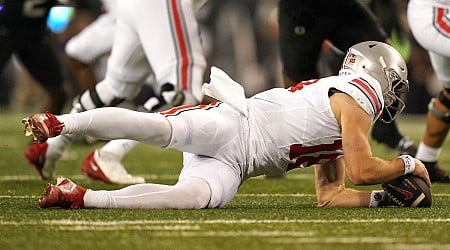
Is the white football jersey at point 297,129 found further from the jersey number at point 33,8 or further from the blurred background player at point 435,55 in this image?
the jersey number at point 33,8

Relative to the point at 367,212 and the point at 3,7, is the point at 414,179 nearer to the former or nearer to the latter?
the point at 367,212

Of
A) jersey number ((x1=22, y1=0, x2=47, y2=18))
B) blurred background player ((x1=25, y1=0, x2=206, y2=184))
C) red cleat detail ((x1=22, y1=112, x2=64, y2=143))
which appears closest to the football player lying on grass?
red cleat detail ((x1=22, y1=112, x2=64, y2=143))

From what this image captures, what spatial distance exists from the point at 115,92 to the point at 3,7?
0.91 meters

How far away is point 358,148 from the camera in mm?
4145

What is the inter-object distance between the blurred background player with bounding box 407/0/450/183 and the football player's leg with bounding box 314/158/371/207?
147cm

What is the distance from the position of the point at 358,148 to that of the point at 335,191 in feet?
1.54

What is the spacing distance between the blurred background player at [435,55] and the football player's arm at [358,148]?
1739 mm

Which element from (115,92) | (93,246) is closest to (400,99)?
(93,246)

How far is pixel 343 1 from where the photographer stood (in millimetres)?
6039

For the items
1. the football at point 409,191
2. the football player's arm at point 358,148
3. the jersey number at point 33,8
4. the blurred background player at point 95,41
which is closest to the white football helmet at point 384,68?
the football player's arm at point 358,148

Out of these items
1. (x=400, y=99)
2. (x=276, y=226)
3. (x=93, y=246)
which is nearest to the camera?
(x=93, y=246)

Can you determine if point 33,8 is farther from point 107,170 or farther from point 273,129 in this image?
point 273,129

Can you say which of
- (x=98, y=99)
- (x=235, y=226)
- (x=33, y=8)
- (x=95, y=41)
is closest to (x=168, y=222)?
(x=235, y=226)

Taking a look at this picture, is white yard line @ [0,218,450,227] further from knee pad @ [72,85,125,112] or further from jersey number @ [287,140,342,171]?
knee pad @ [72,85,125,112]
